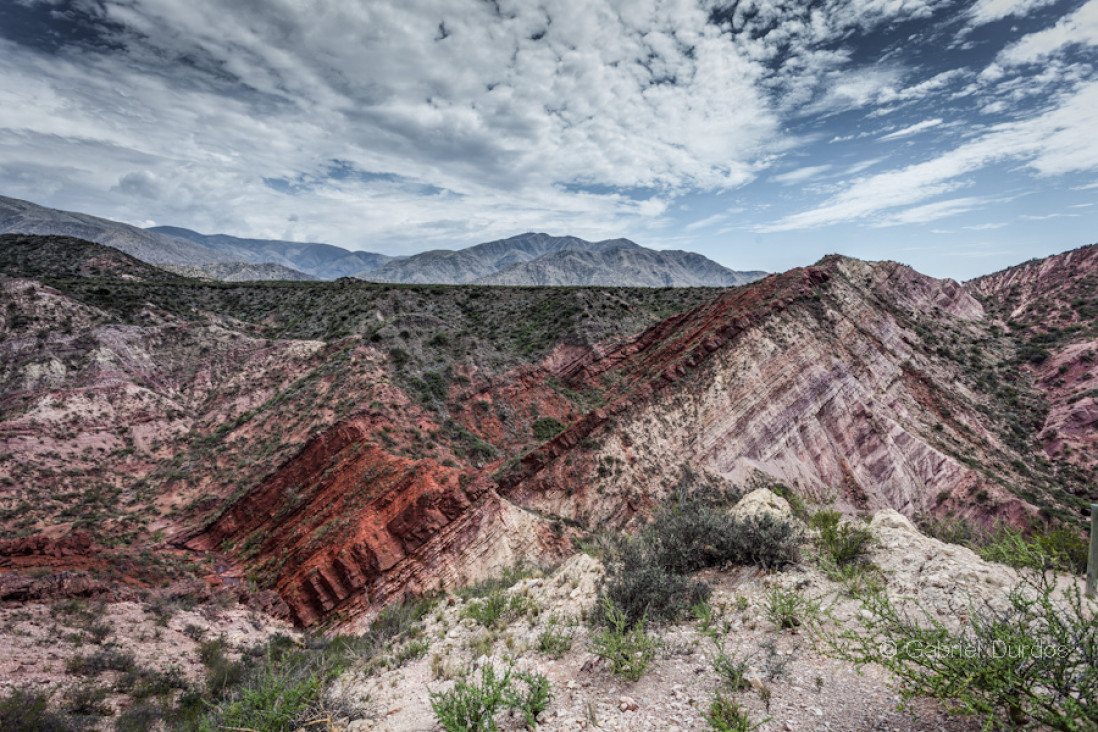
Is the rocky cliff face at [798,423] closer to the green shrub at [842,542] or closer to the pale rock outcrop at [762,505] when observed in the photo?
the pale rock outcrop at [762,505]

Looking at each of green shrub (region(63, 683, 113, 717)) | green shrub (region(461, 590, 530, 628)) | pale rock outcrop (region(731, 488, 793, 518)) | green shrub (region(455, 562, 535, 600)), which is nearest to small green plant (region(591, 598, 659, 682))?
green shrub (region(461, 590, 530, 628))

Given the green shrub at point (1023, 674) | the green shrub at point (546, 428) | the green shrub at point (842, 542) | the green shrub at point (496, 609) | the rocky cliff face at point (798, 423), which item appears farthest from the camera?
the green shrub at point (546, 428)

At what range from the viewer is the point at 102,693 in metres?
8.66

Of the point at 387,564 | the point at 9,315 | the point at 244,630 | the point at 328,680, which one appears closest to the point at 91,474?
the point at 9,315

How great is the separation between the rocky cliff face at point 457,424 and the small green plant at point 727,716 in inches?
494

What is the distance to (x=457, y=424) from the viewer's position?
3028 centimetres

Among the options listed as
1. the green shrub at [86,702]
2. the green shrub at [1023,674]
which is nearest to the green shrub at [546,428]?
the green shrub at [86,702]

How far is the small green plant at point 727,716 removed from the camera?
4.01 meters

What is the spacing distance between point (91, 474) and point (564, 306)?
39536mm

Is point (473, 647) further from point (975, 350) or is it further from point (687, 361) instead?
point (975, 350)

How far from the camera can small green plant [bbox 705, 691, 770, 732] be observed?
13.2 feet

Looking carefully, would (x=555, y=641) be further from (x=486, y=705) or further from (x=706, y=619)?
(x=706, y=619)

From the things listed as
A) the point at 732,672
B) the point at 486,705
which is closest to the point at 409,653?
the point at 486,705

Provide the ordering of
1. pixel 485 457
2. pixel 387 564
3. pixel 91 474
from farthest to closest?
pixel 485 457, pixel 91 474, pixel 387 564
